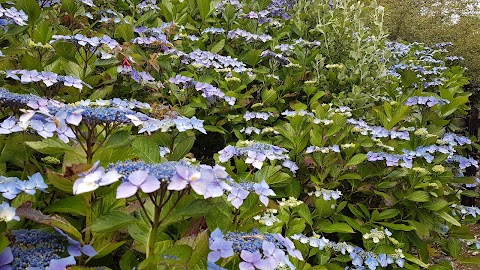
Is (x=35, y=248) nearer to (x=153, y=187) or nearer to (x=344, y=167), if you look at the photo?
(x=153, y=187)

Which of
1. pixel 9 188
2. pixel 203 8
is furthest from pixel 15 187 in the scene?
pixel 203 8

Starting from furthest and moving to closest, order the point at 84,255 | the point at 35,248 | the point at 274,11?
1. the point at 274,11
2. the point at 84,255
3. the point at 35,248

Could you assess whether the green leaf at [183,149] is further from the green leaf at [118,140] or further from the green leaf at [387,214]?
the green leaf at [387,214]

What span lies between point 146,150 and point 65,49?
96cm

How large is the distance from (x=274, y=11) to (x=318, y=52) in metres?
0.74

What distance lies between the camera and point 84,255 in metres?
0.98

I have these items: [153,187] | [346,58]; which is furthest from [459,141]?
[153,187]

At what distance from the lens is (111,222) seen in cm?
87

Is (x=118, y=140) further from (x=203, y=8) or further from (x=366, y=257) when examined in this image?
(x=203, y=8)

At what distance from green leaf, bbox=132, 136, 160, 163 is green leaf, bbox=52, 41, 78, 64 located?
920 mm

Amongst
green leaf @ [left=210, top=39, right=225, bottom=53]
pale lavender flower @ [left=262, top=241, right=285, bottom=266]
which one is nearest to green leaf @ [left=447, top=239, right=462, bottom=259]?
green leaf @ [left=210, top=39, right=225, bottom=53]

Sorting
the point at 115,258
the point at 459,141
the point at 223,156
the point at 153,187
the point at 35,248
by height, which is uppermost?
the point at 153,187

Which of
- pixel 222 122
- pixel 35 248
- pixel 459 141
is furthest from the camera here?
pixel 459 141

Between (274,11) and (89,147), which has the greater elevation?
(89,147)
